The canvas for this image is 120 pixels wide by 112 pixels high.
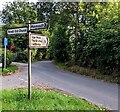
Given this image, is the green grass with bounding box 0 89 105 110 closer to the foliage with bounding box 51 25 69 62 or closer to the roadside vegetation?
the roadside vegetation

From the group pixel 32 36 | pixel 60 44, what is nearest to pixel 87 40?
pixel 60 44

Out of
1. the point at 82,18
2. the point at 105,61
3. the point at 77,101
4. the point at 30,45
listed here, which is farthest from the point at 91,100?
the point at 82,18

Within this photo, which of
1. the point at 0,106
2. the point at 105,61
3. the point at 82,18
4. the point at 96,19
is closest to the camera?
the point at 0,106

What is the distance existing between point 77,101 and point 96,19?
1591 centimetres

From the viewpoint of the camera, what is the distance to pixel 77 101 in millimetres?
9398

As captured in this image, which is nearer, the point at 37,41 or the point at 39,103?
the point at 39,103

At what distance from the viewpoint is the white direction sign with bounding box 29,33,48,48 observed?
874 centimetres

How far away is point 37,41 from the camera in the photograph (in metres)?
8.95

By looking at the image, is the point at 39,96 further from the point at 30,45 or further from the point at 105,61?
the point at 105,61

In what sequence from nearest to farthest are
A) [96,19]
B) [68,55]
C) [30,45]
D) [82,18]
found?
[30,45] → [96,19] → [82,18] → [68,55]

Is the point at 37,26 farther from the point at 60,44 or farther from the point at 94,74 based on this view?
the point at 60,44

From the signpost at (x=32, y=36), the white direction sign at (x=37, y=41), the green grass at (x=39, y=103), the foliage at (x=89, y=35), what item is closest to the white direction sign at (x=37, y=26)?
the signpost at (x=32, y=36)

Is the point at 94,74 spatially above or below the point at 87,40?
below

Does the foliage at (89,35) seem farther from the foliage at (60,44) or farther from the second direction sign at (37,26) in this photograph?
the second direction sign at (37,26)
